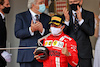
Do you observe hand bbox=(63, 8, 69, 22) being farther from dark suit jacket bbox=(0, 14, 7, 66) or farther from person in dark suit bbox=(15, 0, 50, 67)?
dark suit jacket bbox=(0, 14, 7, 66)

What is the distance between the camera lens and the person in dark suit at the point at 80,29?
2.80m

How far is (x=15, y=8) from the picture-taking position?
3102mm

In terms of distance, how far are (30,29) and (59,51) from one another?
18.5 inches

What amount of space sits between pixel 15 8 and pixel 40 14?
42 cm

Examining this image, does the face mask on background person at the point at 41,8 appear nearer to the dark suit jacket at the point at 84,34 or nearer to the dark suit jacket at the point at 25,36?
the dark suit jacket at the point at 25,36

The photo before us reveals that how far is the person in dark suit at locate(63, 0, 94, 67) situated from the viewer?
9.20 feet

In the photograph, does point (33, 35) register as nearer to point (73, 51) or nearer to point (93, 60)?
point (73, 51)

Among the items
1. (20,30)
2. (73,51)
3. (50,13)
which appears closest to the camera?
(73,51)

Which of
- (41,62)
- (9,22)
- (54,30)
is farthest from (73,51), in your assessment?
(9,22)

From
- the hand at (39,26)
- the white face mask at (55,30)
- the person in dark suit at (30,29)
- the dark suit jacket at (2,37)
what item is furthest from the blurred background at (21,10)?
the white face mask at (55,30)

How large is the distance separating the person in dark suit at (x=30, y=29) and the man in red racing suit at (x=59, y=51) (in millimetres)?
258

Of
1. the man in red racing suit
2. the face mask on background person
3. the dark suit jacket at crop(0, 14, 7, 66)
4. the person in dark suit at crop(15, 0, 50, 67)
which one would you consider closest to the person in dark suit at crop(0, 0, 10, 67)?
the dark suit jacket at crop(0, 14, 7, 66)

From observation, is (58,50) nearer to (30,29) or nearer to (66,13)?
(30,29)

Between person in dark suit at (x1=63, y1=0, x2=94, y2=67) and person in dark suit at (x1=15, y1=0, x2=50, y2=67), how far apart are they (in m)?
0.30
